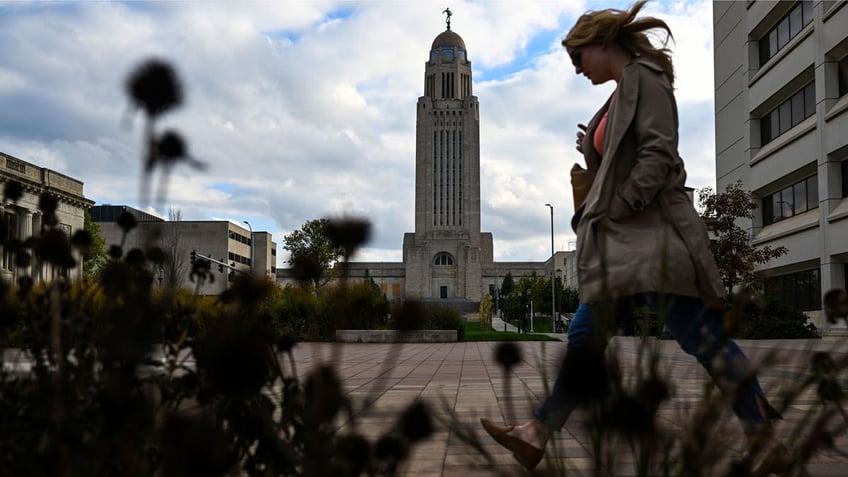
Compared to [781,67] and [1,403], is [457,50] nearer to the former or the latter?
[781,67]

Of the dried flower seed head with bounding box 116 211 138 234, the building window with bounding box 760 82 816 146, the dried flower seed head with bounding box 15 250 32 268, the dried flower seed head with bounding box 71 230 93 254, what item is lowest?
the dried flower seed head with bounding box 15 250 32 268

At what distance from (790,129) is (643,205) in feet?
87.0

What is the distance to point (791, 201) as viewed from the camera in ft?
87.1

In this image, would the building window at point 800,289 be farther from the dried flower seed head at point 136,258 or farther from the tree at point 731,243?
the dried flower seed head at point 136,258

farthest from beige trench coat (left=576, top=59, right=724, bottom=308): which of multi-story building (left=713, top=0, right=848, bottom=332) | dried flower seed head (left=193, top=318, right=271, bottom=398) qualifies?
multi-story building (left=713, top=0, right=848, bottom=332)

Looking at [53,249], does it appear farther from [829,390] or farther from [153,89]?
[829,390]

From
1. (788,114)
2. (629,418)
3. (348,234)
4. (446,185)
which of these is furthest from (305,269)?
(446,185)

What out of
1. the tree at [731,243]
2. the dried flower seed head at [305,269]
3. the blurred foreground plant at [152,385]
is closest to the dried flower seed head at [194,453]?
the blurred foreground plant at [152,385]

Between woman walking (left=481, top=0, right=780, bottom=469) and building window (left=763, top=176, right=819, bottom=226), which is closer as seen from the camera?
woman walking (left=481, top=0, right=780, bottom=469)

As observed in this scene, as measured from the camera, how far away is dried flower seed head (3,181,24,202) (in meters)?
1.79

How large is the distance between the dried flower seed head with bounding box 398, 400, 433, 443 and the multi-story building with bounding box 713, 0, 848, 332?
63.9 feet

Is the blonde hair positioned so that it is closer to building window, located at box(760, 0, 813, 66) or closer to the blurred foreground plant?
the blurred foreground plant

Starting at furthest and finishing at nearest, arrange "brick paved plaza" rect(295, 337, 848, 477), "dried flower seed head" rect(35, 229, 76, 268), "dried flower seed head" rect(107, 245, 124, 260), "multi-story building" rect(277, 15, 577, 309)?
"multi-story building" rect(277, 15, 577, 309) < "dried flower seed head" rect(107, 245, 124, 260) < "dried flower seed head" rect(35, 229, 76, 268) < "brick paved plaza" rect(295, 337, 848, 477)

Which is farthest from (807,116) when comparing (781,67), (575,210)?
(575,210)
